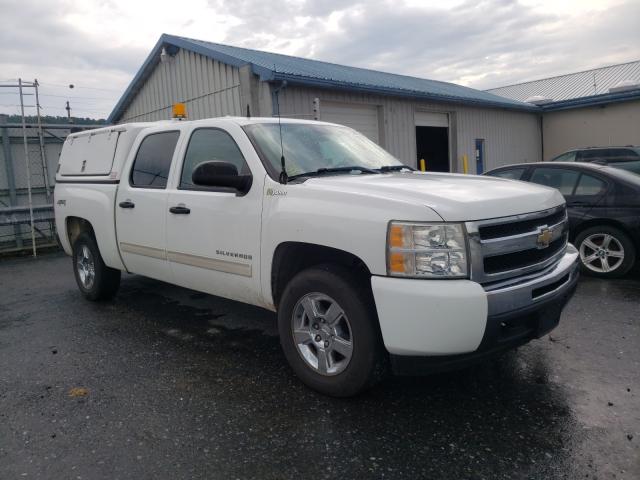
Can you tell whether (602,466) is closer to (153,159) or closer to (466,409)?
(466,409)

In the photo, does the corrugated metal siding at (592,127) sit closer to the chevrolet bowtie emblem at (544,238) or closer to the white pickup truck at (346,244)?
the white pickup truck at (346,244)

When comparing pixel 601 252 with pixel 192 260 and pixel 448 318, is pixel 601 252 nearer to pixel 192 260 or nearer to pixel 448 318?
pixel 448 318

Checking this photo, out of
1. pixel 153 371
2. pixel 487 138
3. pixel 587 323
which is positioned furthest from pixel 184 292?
pixel 487 138

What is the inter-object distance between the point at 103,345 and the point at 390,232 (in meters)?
Answer: 3.03

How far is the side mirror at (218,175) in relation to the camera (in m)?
3.64

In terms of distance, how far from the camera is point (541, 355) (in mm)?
4031

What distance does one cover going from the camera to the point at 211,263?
416 centimetres

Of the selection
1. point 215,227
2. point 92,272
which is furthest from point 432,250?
point 92,272

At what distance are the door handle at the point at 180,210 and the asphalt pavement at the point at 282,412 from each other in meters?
1.16

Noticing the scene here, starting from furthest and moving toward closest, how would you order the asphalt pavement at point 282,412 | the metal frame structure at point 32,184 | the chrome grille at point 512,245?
the metal frame structure at point 32,184
the chrome grille at point 512,245
the asphalt pavement at point 282,412

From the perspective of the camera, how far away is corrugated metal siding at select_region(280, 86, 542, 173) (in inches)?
453

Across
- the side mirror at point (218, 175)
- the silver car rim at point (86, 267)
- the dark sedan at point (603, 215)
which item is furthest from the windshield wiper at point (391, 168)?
the silver car rim at point (86, 267)

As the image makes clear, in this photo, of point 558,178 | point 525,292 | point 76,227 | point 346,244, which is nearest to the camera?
point 525,292

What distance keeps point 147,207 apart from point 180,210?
616 millimetres
